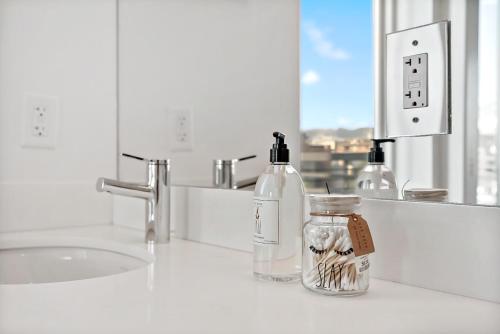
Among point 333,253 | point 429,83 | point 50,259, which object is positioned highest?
point 429,83

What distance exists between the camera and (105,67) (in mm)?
1423

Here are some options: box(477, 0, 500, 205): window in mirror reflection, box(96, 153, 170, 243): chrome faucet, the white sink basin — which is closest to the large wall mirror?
box(477, 0, 500, 205): window in mirror reflection

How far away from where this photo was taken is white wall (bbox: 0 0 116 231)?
1248 millimetres

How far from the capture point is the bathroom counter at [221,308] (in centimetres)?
51

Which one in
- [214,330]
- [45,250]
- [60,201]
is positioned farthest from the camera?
[60,201]

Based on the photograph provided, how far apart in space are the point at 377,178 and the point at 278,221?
17cm

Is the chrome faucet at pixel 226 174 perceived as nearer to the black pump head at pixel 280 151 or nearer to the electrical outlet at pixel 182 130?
the electrical outlet at pixel 182 130

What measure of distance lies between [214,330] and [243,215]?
0.48m

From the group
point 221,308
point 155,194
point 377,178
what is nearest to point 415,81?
point 377,178

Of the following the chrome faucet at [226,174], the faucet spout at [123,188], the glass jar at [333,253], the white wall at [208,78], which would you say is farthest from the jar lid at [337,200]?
the faucet spout at [123,188]

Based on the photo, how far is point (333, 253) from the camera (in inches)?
23.9

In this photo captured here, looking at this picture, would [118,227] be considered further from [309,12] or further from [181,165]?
[309,12]

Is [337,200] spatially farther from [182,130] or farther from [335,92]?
[182,130]

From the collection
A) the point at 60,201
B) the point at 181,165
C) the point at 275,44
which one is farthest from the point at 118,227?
the point at 275,44
